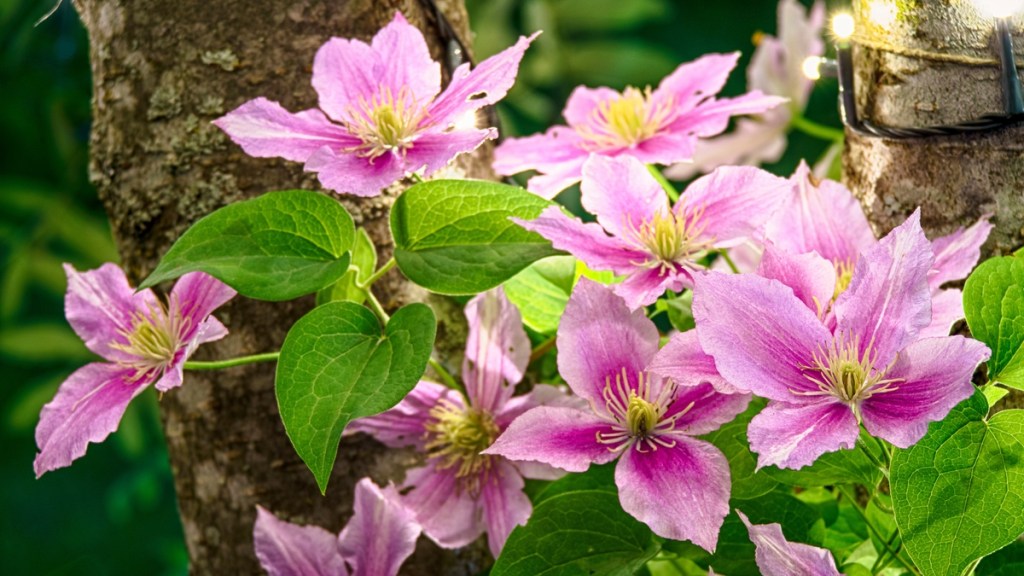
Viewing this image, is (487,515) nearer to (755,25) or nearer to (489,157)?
(489,157)

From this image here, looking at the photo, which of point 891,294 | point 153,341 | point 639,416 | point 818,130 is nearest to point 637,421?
point 639,416

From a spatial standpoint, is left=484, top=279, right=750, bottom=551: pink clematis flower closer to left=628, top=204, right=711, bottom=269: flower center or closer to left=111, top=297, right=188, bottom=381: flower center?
left=628, top=204, right=711, bottom=269: flower center

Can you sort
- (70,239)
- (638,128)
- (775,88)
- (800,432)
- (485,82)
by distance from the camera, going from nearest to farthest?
1. (800,432)
2. (485,82)
3. (638,128)
4. (775,88)
5. (70,239)

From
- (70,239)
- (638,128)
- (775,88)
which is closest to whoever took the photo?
(638,128)

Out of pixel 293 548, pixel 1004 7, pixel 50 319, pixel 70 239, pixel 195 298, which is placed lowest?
pixel 50 319

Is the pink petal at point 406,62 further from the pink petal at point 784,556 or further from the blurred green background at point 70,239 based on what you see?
the blurred green background at point 70,239

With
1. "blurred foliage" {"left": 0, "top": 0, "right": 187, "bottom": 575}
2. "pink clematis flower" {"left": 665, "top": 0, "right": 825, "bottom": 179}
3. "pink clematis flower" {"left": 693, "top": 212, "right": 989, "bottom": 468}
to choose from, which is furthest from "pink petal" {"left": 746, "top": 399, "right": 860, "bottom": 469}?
"blurred foliage" {"left": 0, "top": 0, "right": 187, "bottom": 575}

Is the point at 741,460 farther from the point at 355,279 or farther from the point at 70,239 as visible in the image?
the point at 70,239

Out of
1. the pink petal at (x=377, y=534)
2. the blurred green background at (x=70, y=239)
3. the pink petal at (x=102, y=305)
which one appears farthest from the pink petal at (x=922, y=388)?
the blurred green background at (x=70, y=239)
